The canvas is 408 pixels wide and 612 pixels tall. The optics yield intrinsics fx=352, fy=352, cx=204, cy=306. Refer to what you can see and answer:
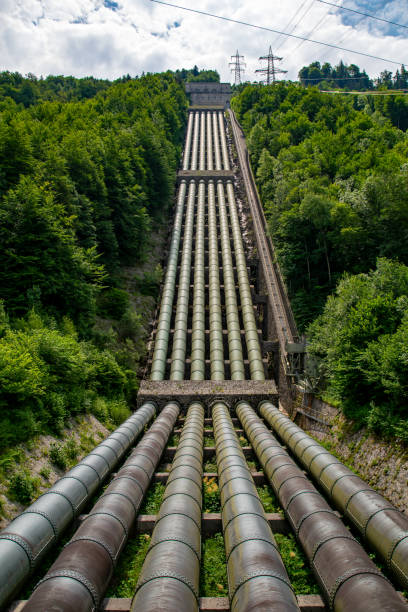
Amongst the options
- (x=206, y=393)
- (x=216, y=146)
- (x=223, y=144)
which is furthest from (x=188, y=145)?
(x=206, y=393)

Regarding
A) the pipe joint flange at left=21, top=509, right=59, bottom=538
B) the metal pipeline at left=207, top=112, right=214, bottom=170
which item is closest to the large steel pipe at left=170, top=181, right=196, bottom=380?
the pipe joint flange at left=21, top=509, right=59, bottom=538

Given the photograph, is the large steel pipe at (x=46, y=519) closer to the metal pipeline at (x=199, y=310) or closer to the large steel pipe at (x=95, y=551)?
the large steel pipe at (x=95, y=551)

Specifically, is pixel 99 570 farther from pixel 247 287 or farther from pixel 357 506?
pixel 247 287

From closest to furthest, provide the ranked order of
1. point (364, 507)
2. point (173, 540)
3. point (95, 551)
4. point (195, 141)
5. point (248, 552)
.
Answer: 1. point (248, 552)
2. point (95, 551)
3. point (173, 540)
4. point (364, 507)
5. point (195, 141)

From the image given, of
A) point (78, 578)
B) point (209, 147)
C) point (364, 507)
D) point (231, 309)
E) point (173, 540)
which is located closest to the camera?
point (78, 578)

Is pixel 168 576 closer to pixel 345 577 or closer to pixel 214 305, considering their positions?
pixel 345 577

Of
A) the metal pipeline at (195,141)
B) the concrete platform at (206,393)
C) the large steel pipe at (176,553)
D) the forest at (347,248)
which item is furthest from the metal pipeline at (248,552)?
the metal pipeline at (195,141)
